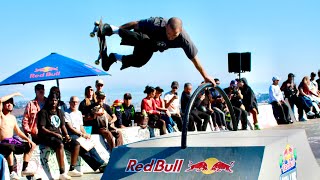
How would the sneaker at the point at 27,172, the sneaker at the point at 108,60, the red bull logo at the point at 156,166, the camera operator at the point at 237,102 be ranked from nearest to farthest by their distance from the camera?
the red bull logo at the point at 156,166 → the sneaker at the point at 108,60 → the sneaker at the point at 27,172 → the camera operator at the point at 237,102

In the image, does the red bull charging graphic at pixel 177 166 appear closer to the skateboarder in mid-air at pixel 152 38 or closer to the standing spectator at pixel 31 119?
the skateboarder in mid-air at pixel 152 38

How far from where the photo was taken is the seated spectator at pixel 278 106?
21.5 metres

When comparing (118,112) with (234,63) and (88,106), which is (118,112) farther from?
(234,63)

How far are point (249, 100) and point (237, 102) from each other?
1207 millimetres

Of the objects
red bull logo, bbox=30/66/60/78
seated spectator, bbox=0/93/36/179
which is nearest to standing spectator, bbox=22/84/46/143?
seated spectator, bbox=0/93/36/179

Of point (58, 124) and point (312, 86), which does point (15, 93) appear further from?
point (312, 86)

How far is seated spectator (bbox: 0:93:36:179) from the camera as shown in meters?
9.76

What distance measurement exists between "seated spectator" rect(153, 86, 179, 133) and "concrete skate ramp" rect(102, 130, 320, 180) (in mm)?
8376

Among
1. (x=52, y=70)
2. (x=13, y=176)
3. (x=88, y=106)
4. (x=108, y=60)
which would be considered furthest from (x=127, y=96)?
(x=108, y=60)

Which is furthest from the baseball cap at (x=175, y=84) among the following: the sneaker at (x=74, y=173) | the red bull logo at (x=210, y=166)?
the red bull logo at (x=210, y=166)

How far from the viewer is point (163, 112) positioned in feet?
46.8

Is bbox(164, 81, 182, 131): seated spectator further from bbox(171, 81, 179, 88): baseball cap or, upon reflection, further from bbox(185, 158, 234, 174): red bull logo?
bbox(185, 158, 234, 174): red bull logo

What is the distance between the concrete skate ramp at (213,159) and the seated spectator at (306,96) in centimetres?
1753

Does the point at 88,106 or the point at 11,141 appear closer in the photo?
the point at 11,141
